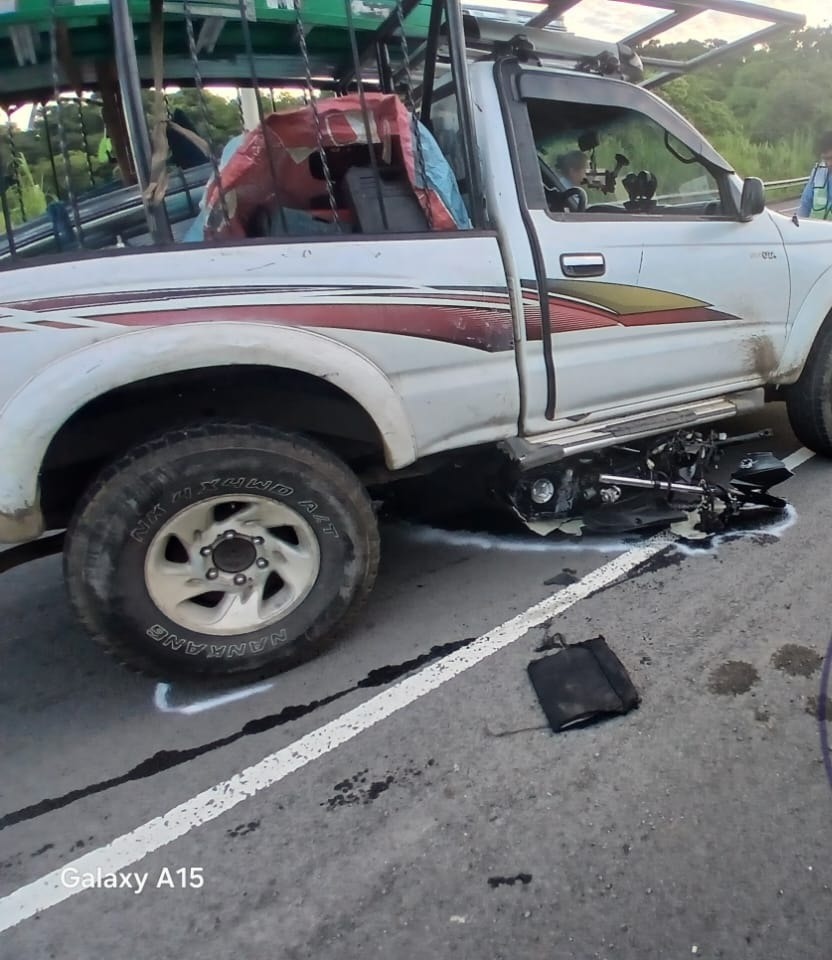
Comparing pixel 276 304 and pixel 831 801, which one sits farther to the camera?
pixel 276 304

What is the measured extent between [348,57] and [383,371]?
214 cm

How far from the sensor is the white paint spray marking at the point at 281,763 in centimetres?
203

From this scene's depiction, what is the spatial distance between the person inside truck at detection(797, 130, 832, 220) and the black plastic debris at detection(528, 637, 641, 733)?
6259 mm

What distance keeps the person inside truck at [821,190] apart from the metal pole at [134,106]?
6734 millimetres

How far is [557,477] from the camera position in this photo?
3369 millimetres

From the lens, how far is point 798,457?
14.5ft

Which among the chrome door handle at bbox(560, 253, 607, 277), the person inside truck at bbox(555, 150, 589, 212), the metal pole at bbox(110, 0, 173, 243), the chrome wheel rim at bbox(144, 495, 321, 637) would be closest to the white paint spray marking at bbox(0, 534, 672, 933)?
the chrome wheel rim at bbox(144, 495, 321, 637)

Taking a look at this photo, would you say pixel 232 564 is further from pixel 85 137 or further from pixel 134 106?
pixel 85 137

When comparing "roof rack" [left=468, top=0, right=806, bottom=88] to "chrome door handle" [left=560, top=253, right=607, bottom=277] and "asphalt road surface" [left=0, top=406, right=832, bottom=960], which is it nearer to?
"chrome door handle" [left=560, top=253, right=607, bottom=277]

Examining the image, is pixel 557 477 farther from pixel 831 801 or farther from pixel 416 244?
pixel 831 801

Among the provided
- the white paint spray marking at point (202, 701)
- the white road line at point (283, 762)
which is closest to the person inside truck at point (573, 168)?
the white road line at point (283, 762)

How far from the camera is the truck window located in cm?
342

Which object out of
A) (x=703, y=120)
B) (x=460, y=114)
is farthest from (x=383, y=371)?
(x=703, y=120)

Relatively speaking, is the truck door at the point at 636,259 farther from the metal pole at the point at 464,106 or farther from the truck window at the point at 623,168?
the metal pole at the point at 464,106
